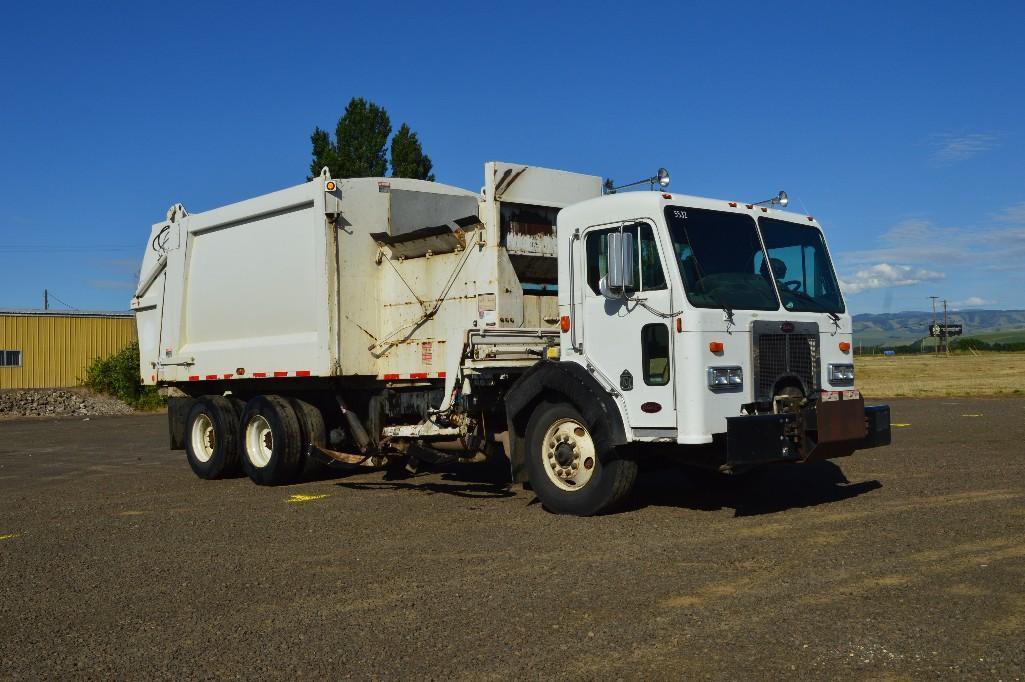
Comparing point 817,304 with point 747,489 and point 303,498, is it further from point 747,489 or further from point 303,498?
point 303,498

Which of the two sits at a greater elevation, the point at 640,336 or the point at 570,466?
the point at 640,336

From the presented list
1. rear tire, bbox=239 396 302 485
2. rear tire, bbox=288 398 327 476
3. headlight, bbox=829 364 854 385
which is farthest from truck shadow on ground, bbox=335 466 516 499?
headlight, bbox=829 364 854 385

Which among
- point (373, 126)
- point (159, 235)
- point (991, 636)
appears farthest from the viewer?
point (373, 126)

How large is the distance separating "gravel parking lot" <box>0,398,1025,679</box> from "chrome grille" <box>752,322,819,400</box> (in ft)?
3.88

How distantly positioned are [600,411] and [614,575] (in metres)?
2.18

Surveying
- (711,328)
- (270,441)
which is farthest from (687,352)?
(270,441)

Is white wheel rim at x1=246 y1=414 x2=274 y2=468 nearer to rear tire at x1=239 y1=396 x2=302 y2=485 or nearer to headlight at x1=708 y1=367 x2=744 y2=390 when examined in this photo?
rear tire at x1=239 y1=396 x2=302 y2=485

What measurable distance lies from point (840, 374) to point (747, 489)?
2072mm

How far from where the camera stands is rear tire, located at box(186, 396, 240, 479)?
44.5 ft

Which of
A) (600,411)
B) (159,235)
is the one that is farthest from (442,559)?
(159,235)

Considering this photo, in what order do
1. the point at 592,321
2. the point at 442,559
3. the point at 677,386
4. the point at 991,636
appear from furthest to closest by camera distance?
1. the point at 592,321
2. the point at 677,386
3. the point at 442,559
4. the point at 991,636

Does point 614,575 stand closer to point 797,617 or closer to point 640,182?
point 797,617

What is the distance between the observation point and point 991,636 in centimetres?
518

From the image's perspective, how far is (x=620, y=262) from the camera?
859cm
